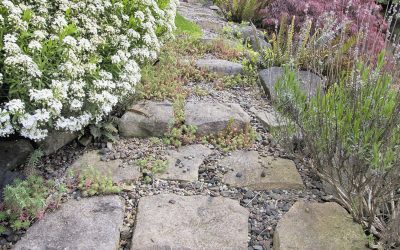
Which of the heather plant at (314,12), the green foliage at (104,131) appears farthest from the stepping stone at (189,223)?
the heather plant at (314,12)

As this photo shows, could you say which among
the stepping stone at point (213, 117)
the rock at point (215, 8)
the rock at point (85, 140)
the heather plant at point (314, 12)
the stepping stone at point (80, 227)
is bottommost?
the stepping stone at point (80, 227)

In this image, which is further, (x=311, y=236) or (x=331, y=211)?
(x=331, y=211)

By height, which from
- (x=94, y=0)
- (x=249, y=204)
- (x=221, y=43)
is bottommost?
(x=249, y=204)

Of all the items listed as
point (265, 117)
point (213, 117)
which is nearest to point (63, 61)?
point (213, 117)

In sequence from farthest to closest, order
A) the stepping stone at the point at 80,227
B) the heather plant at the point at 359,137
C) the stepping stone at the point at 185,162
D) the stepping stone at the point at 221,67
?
the stepping stone at the point at 221,67 → the stepping stone at the point at 185,162 → the stepping stone at the point at 80,227 → the heather plant at the point at 359,137

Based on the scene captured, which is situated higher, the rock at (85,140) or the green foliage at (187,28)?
the green foliage at (187,28)

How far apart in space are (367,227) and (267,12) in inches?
171

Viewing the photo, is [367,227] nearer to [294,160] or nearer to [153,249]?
[294,160]

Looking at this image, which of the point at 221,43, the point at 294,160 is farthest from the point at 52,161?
the point at 221,43

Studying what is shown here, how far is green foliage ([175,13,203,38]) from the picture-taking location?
5.30 m

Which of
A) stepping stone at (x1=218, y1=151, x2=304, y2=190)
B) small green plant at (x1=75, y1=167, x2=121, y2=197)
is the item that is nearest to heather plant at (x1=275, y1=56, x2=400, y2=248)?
stepping stone at (x1=218, y1=151, x2=304, y2=190)

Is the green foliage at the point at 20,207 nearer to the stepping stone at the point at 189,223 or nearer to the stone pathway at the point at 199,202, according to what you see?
the stone pathway at the point at 199,202

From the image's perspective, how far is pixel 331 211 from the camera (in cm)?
266

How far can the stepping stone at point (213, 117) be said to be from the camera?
3.43 metres
